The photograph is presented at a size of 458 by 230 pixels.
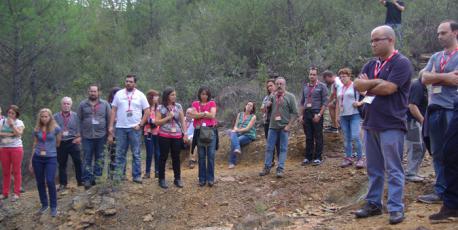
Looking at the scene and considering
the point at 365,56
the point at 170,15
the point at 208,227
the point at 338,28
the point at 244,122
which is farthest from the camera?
the point at 170,15

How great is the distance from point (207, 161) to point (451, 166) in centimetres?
469

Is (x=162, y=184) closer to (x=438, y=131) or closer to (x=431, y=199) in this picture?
(x=431, y=199)

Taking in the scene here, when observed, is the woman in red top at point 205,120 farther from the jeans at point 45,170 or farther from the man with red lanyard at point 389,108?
the man with red lanyard at point 389,108

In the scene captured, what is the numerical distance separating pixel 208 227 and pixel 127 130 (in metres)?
Answer: 2.15

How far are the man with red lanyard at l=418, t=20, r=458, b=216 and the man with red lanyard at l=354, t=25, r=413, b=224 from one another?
493 millimetres

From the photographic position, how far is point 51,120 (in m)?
8.08

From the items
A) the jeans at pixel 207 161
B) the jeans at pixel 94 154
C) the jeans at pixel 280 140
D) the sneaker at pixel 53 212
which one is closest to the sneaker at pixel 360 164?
the jeans at pixel 280 140

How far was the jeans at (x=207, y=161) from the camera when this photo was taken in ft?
27.5

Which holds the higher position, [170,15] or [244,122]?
[170,15]

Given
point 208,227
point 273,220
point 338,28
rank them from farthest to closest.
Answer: point 338,28
point 208,227
point 273,220

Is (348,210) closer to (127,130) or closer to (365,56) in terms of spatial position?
(127,130)

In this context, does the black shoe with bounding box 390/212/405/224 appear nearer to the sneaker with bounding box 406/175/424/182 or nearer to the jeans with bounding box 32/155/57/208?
the sneaker with bounding box 406/175/424/182

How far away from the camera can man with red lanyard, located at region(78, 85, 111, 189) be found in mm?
8438

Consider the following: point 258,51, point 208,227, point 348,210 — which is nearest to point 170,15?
point 258,51
